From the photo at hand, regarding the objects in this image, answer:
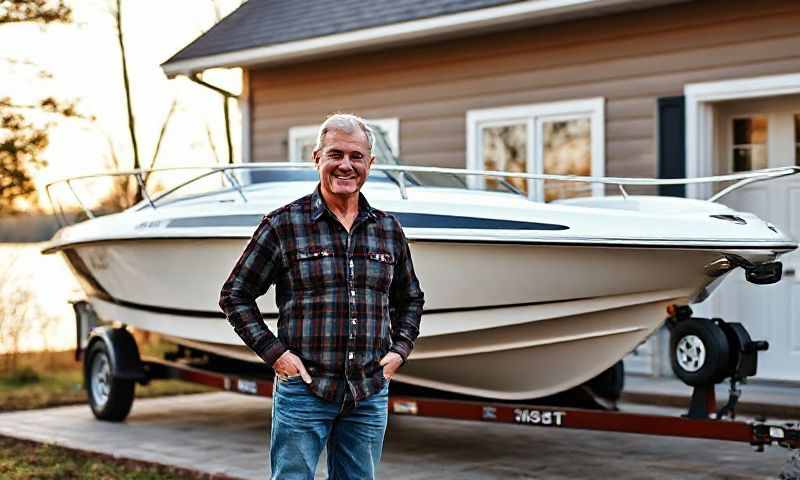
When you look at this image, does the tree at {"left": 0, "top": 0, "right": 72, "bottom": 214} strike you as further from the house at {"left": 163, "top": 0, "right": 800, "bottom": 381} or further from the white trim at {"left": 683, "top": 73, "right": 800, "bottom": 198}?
the white trim at {"left": 683, "top": 73, "right": 800, "bottom": 198}

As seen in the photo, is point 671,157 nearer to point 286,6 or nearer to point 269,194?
point 269,194

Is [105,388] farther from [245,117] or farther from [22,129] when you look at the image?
[245,117]

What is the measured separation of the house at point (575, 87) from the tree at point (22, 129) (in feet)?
4.79

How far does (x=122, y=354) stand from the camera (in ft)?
27.5

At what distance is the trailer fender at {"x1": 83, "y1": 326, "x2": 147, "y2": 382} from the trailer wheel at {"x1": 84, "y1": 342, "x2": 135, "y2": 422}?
0.17ft

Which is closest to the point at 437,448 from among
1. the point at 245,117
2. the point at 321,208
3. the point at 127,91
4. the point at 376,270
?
the point at 376,270

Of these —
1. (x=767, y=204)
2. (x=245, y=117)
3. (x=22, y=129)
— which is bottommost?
(x=767, y=204)

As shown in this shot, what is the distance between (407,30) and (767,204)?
3334mm

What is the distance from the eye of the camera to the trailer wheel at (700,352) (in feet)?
19.2

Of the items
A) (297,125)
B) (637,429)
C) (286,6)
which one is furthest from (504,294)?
(286,6)

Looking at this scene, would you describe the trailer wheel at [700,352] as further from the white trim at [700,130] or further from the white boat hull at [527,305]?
the white trim at [700,130]

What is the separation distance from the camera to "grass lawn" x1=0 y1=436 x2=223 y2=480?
655cm

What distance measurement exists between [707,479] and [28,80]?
8.25 meters

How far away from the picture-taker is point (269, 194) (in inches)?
283
